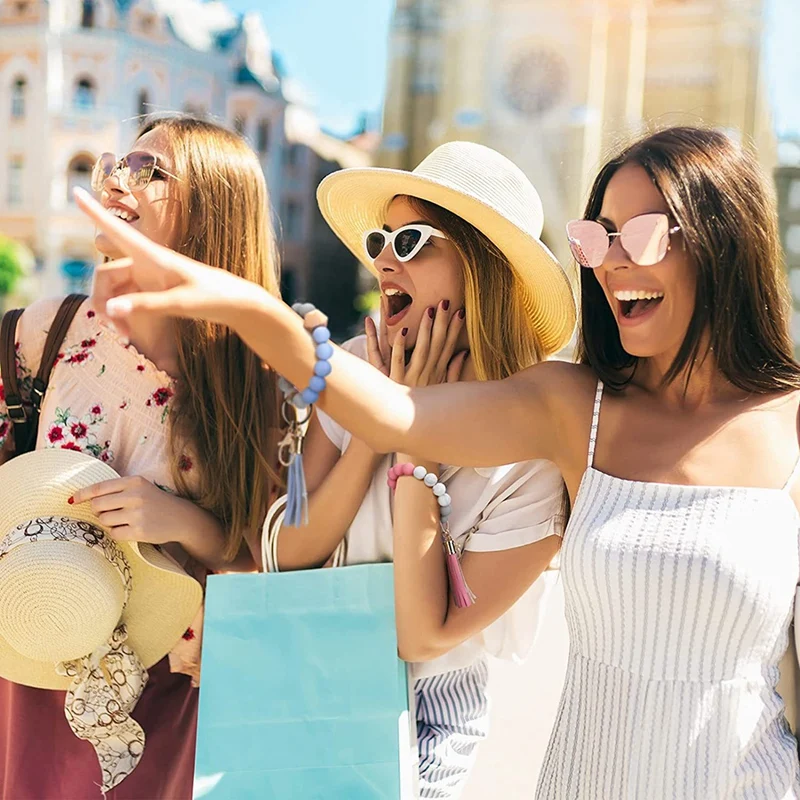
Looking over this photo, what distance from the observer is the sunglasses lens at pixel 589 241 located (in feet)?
6.18

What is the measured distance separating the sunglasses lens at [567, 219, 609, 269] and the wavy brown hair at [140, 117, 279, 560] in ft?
2.87

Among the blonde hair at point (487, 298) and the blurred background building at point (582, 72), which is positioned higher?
the blurred background building at point (582, 72)

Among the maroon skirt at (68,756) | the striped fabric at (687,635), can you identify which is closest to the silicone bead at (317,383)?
the striped fabric at (687,635)

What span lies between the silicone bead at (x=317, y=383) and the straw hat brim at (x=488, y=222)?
2.61 ft

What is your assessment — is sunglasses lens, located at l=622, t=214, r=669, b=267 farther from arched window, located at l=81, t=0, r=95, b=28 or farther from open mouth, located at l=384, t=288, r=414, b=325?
arched window, located at l=81, t=0, r=95, b=28

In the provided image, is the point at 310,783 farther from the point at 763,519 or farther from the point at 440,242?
the point at 440,242

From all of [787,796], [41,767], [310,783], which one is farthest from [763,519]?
[41,767]

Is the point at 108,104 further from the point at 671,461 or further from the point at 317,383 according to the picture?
the point at 317,383

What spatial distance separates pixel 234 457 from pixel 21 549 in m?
0.50

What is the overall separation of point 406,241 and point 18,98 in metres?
26.3

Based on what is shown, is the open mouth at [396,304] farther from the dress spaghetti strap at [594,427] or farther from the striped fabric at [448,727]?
the striped fabric at [448,727]

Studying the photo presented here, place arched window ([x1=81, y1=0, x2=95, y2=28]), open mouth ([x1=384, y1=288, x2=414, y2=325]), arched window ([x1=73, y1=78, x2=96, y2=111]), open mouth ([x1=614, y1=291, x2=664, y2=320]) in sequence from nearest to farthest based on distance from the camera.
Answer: open mouth ([x1=614, y1=291, x2=664, y2=320]) → open mouth ([x1=384, y1=288, x2=414, y2=325]) → arched window ([x1=73, y1=78, x2=96, y2=111]) → arched window ([x1=81, y1=0, x2=95, y2=28])

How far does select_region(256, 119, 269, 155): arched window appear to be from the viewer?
1136 inches

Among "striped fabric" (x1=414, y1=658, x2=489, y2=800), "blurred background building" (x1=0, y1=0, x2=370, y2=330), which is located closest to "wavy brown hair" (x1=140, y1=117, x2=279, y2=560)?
"striped fabric" (x1=414, y1=658, x2=489, y2=800)
